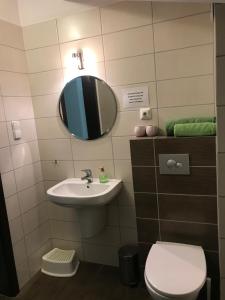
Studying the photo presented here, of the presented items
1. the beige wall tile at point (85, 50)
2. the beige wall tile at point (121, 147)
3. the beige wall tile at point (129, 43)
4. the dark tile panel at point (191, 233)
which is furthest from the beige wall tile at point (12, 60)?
the dark tile panel at point (191, 233)

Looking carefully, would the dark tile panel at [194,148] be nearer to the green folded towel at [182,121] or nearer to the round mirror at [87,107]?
the green folded towel at [182,121]

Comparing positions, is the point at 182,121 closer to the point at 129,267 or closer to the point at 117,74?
the point at 117,74

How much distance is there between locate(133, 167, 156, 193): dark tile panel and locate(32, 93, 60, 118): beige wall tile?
912 mm

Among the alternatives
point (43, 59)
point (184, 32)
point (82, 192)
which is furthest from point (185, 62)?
point (82, 192)

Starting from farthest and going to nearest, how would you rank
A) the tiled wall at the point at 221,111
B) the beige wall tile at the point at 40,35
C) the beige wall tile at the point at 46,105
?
the beige wall tile at the point at 46,105 → the beige wall tile at the point at 40,35 → the tiled wall at the point at 221,111

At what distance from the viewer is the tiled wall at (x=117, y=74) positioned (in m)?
1.79

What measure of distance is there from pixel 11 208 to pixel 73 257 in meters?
0.74

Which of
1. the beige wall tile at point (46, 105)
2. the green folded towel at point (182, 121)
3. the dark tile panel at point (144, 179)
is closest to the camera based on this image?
the green folded towel at point (182, 121)

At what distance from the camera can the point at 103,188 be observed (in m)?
2.09

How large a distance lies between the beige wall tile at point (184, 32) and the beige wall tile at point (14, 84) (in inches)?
46.5

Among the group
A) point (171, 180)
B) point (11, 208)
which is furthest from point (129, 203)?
point (11, 208)

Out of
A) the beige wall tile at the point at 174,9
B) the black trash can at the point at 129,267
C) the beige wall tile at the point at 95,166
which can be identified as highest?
the beige wall tile at the point at 174,9

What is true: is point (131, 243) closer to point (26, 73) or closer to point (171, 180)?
point (171, 180)

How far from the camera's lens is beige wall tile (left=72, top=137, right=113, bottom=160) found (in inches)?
Answer: 84.7
